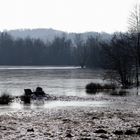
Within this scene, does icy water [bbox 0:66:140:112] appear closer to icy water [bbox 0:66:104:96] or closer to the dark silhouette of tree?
icy water [bbox 0:66:104:96]

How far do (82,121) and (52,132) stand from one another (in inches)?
146

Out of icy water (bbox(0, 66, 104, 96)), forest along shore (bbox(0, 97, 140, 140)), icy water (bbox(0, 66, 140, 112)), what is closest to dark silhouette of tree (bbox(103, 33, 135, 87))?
Answer: icy water (bbox(0, 66, 140, 112))

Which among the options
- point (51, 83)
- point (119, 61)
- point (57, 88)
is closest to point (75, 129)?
point (57, 88)

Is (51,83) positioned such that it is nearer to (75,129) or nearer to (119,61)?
(119,61)

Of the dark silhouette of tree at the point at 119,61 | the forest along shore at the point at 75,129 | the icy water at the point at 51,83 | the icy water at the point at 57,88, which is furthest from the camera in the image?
the dark silhouette of tree at the point at 119,61

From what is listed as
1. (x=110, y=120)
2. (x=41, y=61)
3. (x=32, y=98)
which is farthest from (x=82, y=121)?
(x=41, y=61)

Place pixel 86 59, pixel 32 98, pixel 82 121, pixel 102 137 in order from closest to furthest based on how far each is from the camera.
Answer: pixel 102 137
pixel 82 121
pixel 32 98
pixel 86 59

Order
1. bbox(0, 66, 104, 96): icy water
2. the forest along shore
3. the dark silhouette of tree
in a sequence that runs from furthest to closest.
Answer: the dark silhouette of tree < bbox(0, 66, 104, 96): icy water < the forest along shore

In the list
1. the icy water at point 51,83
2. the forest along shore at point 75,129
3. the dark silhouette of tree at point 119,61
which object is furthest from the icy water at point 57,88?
the forest along shore at point 75,129

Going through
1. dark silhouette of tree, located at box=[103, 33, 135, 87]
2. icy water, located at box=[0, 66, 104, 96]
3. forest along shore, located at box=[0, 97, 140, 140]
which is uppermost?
dark silhouette of tree, located at box=[103, 33, 135, 87]

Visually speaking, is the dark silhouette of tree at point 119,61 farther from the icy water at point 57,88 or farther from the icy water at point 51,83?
the icy water at point 51,83

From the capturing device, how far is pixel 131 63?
59.3m

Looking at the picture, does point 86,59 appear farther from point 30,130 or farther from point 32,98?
point 30,130

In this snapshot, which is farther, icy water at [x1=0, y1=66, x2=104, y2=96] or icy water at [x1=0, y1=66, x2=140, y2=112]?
icy water at [x1=0, y1=66, x2=104, y2=96]
